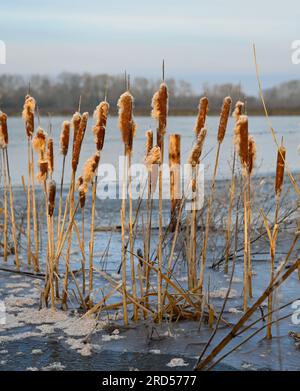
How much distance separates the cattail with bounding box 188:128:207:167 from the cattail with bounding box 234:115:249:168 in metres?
0.18

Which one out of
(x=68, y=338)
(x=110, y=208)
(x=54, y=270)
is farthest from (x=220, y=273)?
(x=110, y=208)

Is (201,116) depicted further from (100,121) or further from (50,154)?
(50,154)

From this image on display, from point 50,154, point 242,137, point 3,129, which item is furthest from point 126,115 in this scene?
point 3,129

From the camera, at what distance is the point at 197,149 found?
3621 mm

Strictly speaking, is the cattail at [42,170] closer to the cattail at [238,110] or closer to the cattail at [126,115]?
the cattail at [126,115]

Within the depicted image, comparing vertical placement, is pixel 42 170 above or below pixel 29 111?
below

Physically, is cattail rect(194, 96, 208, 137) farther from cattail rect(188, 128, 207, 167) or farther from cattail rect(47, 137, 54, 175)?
cattail rect(47, 137, 54, 175)

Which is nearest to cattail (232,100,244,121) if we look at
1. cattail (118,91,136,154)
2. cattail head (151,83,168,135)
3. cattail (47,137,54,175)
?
cattail head (151,83,168,135)

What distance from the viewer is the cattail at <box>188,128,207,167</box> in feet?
11.8

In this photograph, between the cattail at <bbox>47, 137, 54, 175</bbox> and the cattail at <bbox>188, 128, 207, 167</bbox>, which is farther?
the cattail at <bbox>47, 137, 54, 175</bbox>

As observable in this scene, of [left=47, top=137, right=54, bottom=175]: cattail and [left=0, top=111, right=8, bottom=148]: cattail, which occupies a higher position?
[left=0, top=111, right=8, bottom=148]: cattail

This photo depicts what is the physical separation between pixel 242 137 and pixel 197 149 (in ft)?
0.85

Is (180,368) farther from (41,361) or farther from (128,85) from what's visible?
(128,85)

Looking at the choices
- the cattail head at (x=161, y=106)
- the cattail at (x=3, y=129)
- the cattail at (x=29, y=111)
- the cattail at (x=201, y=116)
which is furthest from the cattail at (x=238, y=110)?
the cattail at (x=3, y=129)
